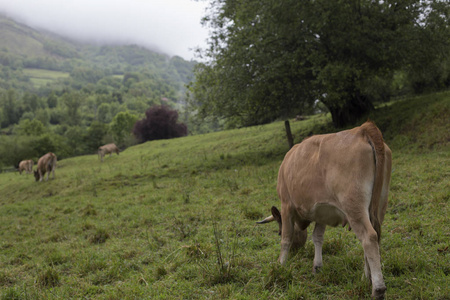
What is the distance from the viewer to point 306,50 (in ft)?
46.1

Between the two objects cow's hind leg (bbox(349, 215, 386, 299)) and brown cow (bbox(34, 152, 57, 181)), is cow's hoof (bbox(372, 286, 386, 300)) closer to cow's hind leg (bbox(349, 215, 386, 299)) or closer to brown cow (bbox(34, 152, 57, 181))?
cow's hind leg (bbox(349, 215, 386, 299))

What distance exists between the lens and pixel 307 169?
4.13m

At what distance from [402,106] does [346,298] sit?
47.1 feet

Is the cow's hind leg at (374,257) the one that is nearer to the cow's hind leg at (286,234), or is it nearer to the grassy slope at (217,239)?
the grassy slope at (217,239)

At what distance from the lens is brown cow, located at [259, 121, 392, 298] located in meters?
3.32

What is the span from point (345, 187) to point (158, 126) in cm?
4863

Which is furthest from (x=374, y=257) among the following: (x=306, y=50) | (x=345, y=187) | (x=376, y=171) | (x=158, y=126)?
(x=158, y=126)

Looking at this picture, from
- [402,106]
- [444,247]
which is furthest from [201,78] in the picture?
[444,247]

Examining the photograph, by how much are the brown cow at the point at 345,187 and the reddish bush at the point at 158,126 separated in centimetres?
4734

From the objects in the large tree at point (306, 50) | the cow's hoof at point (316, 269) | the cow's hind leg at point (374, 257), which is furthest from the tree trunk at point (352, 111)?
the cow's hind leg at point (374, 257)

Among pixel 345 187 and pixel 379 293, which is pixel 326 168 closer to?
pixel 345 187

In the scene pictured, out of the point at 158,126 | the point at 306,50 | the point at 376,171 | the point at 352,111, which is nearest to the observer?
the point at 376,171

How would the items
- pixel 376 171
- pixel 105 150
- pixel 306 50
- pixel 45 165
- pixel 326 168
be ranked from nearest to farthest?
pixel 376 171, pixel 326 168, pixel 306 50, pixel 45 165, pixel 105 150

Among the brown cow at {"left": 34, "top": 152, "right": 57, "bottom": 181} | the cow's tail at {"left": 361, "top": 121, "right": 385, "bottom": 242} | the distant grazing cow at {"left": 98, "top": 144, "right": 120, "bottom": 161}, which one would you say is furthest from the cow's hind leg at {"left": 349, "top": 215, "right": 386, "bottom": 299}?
the distant grazing cow at {"left": 98, "top": 144, "right": 120, "bottom": 161}
